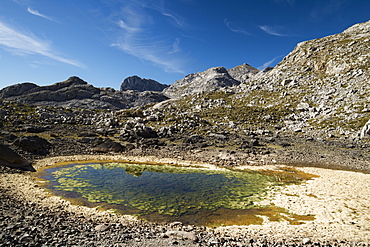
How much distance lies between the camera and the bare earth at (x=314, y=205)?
44.2 ft

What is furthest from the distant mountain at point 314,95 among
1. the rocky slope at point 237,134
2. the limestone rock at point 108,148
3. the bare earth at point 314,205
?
the limestone rock at point 108,148

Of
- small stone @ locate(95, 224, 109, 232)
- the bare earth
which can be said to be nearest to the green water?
the bare earth

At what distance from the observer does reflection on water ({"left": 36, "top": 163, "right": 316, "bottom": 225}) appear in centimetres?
1739

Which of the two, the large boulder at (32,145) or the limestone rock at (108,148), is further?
the limestone rock at (108,148)

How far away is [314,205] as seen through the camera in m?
18.2

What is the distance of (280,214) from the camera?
17.0m

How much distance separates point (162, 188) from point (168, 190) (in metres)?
1.04

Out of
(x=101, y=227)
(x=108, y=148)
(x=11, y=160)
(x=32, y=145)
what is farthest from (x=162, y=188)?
(x=32, y=145)

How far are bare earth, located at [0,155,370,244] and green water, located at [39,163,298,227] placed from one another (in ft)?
7.25

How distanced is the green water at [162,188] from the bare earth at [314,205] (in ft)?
7.25

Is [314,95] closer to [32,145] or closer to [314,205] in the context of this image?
[314,205]

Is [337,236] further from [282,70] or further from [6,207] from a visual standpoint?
[282,70]

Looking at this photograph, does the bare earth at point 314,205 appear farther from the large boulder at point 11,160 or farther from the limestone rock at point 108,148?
the limestone rock at point 108,148

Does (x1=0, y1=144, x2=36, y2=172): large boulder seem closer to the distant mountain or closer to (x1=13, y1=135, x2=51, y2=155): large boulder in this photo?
(x1=13, y1=135, x2=51, y2=155): large boulder
